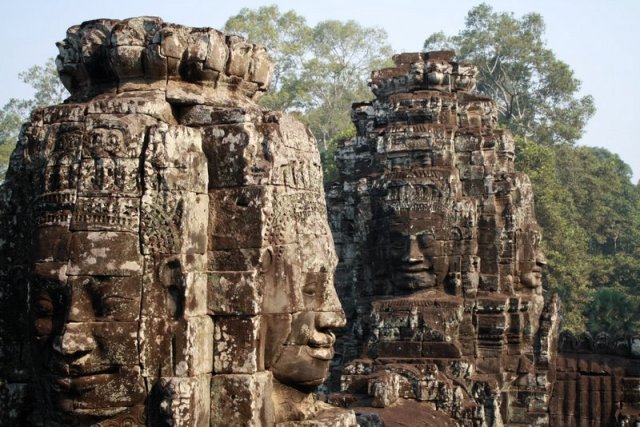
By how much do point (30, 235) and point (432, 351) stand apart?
10.2 metres

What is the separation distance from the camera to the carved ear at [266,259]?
20.4 feet

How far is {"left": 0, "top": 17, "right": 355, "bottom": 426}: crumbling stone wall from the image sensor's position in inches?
232

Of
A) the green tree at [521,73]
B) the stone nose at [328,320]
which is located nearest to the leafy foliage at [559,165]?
the green tree at [521,73]

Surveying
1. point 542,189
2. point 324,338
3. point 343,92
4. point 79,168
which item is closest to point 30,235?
point 79,168

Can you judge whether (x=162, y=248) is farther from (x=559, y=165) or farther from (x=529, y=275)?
(x=559, y=165)

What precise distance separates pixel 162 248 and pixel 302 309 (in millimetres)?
978

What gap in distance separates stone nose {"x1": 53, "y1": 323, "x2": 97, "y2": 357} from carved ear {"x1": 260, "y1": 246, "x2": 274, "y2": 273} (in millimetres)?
1065

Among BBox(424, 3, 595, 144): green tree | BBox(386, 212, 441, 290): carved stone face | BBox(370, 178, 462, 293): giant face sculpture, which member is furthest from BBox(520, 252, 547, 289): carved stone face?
BBox(424, 3, 595, 144): green tree

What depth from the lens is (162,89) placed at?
6504 mm

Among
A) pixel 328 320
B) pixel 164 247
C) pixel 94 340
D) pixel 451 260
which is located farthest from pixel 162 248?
pixel 451 260

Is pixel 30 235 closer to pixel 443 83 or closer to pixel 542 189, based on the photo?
pixel 443 83

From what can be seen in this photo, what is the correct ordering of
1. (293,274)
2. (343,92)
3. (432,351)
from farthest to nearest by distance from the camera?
(343,92), (432,351), (293,274)

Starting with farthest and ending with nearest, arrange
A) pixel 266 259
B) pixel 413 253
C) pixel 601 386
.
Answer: pixel 601 386
pixel 413 253
pixel 266 259

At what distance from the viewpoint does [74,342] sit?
575 centimetres
